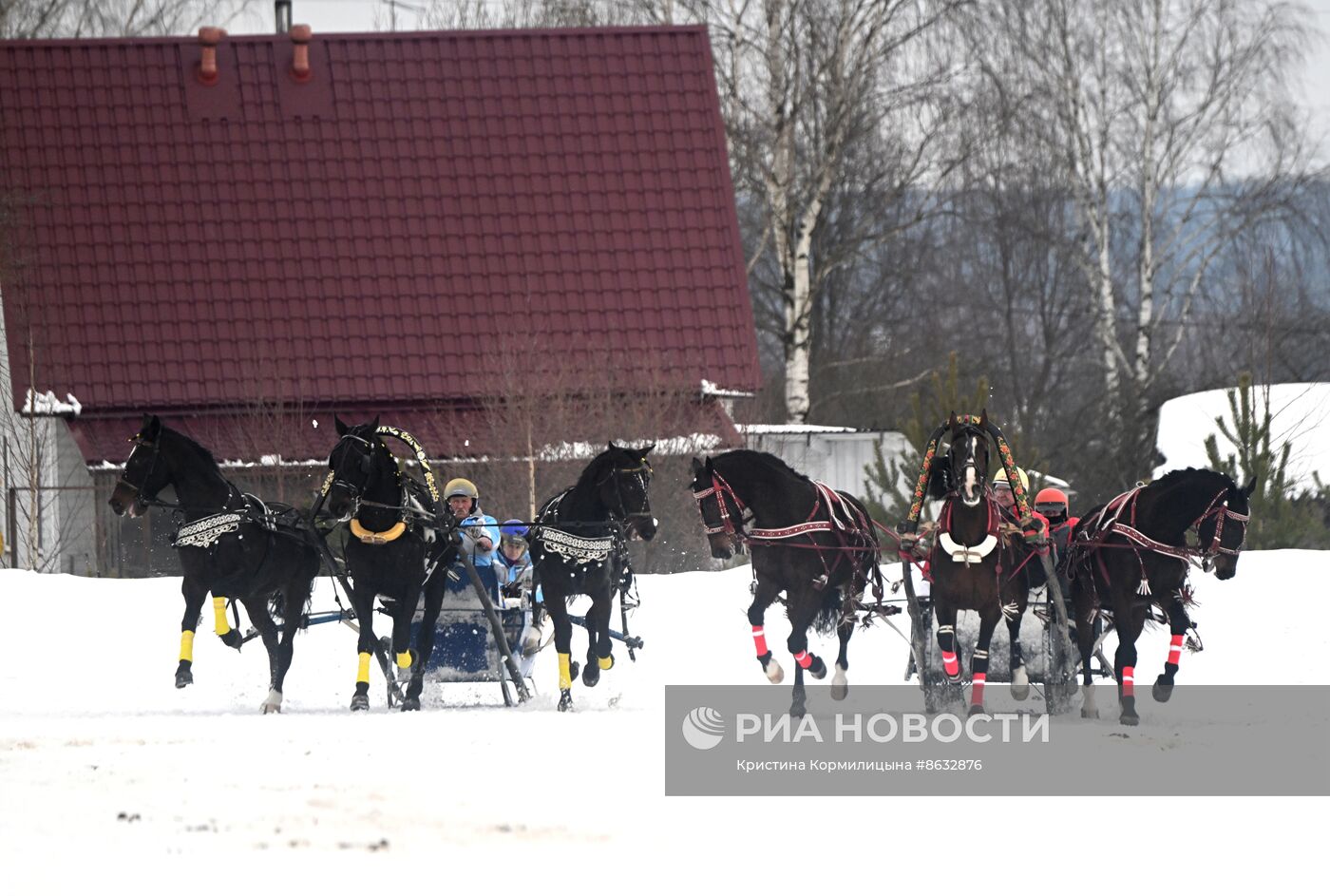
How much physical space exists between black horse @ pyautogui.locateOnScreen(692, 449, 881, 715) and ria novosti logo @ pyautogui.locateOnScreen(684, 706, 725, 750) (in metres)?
1.54

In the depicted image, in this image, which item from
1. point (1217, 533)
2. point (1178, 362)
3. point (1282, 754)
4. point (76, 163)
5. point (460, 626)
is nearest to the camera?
point (1282, 754)

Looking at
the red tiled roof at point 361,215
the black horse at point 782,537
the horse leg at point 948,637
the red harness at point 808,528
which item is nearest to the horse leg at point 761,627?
the black horse at point 782,537

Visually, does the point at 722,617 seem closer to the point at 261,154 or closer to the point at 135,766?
the point at 135,766

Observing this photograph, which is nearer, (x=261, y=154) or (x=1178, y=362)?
(x=261, y=154)

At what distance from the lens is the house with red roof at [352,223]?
28.7 m

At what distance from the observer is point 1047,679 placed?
1496cm

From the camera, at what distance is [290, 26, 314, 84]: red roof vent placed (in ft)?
100

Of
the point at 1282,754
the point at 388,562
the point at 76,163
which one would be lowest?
the point at 1282,754

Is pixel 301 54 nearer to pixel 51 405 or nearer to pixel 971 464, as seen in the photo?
pixel 51 405

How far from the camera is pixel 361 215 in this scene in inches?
1182

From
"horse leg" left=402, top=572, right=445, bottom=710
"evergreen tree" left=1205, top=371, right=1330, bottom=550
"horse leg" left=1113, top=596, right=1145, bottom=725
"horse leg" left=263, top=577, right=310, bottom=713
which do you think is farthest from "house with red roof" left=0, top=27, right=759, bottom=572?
"horse leg" left=1113, top=596, right=1145, bottom=725

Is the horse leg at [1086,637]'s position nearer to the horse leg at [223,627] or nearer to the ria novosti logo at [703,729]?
the ria novosti logo at [703,729]

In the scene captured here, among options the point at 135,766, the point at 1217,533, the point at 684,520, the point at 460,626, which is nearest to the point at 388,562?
the point at 460,626

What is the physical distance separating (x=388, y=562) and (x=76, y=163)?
16.8 m
